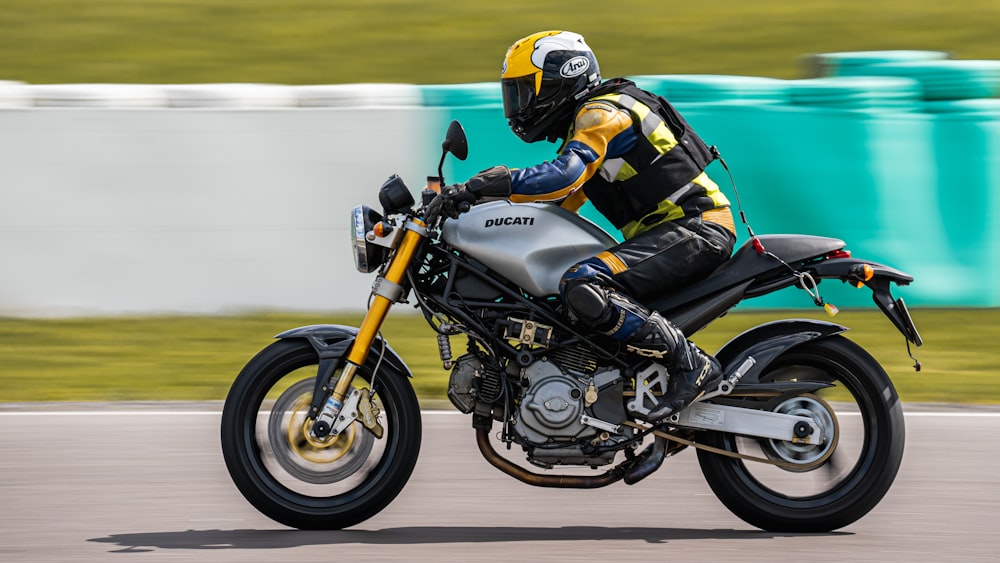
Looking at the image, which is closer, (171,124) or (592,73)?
(592,73)

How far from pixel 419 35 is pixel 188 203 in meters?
5.83

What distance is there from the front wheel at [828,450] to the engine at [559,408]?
0.41m

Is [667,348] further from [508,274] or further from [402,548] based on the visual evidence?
[402,548]

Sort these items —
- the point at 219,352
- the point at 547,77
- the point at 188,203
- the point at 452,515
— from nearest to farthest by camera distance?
the point at 547,77 < the point at 452,515 < the point at 219,352 < the point at 188,203

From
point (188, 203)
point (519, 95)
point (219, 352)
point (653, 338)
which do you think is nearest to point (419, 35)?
point (188, 203)

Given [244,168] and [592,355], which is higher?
[244,168]

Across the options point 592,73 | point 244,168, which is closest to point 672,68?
point 244,168

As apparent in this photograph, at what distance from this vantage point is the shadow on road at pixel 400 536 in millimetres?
4852

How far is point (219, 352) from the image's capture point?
8.90 metres

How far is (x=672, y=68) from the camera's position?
1389cm

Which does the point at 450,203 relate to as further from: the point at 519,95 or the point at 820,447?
the point at 820,447

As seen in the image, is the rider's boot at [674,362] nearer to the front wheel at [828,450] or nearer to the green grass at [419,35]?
the front wheel at [828,450]

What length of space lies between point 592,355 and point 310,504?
3.59 feet

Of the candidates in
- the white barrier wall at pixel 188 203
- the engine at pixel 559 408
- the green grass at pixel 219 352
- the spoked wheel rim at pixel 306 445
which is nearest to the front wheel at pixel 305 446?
the spoked wheel rim at pixel 306 445
